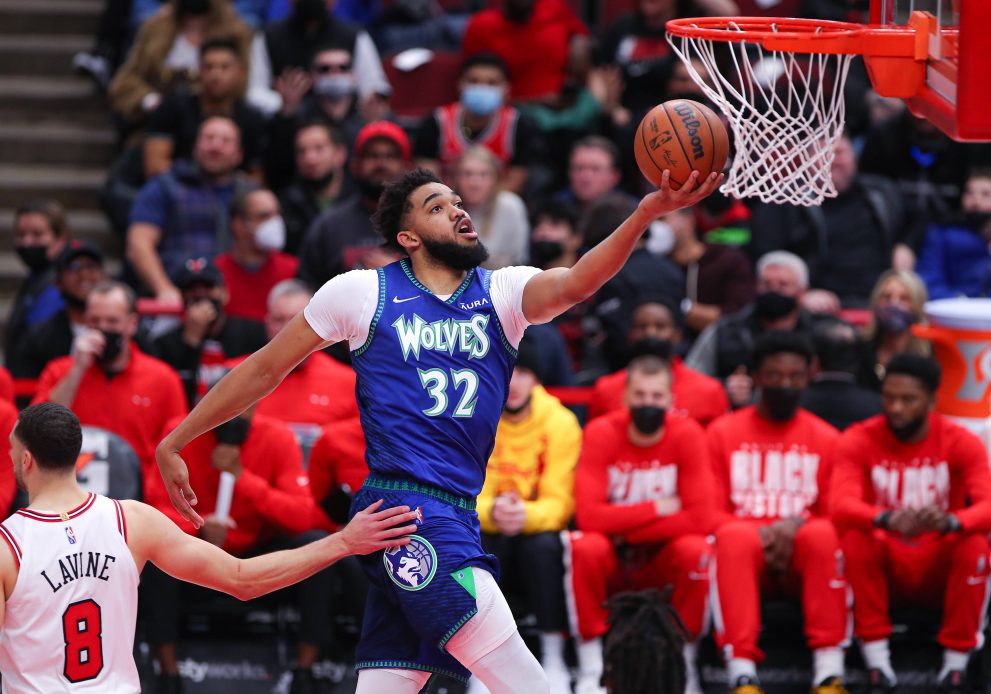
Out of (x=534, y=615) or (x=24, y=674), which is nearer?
(x=24, y=674)

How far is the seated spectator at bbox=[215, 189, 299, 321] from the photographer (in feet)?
32.1

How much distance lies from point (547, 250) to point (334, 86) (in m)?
2.54

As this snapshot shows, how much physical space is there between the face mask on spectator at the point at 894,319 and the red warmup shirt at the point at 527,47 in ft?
12.3

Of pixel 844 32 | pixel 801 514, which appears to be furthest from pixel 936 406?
pixel 844 32

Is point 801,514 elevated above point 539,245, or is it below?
below

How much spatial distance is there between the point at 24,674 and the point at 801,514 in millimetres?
4336

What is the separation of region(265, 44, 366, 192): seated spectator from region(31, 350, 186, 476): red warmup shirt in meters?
2.96

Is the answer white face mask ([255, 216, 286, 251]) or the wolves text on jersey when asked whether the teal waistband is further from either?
white face mask ([255, 216, 286, 251])

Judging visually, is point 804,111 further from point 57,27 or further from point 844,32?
point 57,27

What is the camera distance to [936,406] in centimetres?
849

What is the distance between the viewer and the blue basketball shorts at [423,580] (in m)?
5.15

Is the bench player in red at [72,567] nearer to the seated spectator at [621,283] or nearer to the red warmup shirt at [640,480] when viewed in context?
the red warmup shirt at [640,480]

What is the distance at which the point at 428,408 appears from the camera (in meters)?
5.27

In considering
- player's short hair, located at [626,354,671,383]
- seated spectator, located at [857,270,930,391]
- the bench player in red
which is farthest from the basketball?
seated spectator, located at [857,270,930,391]
